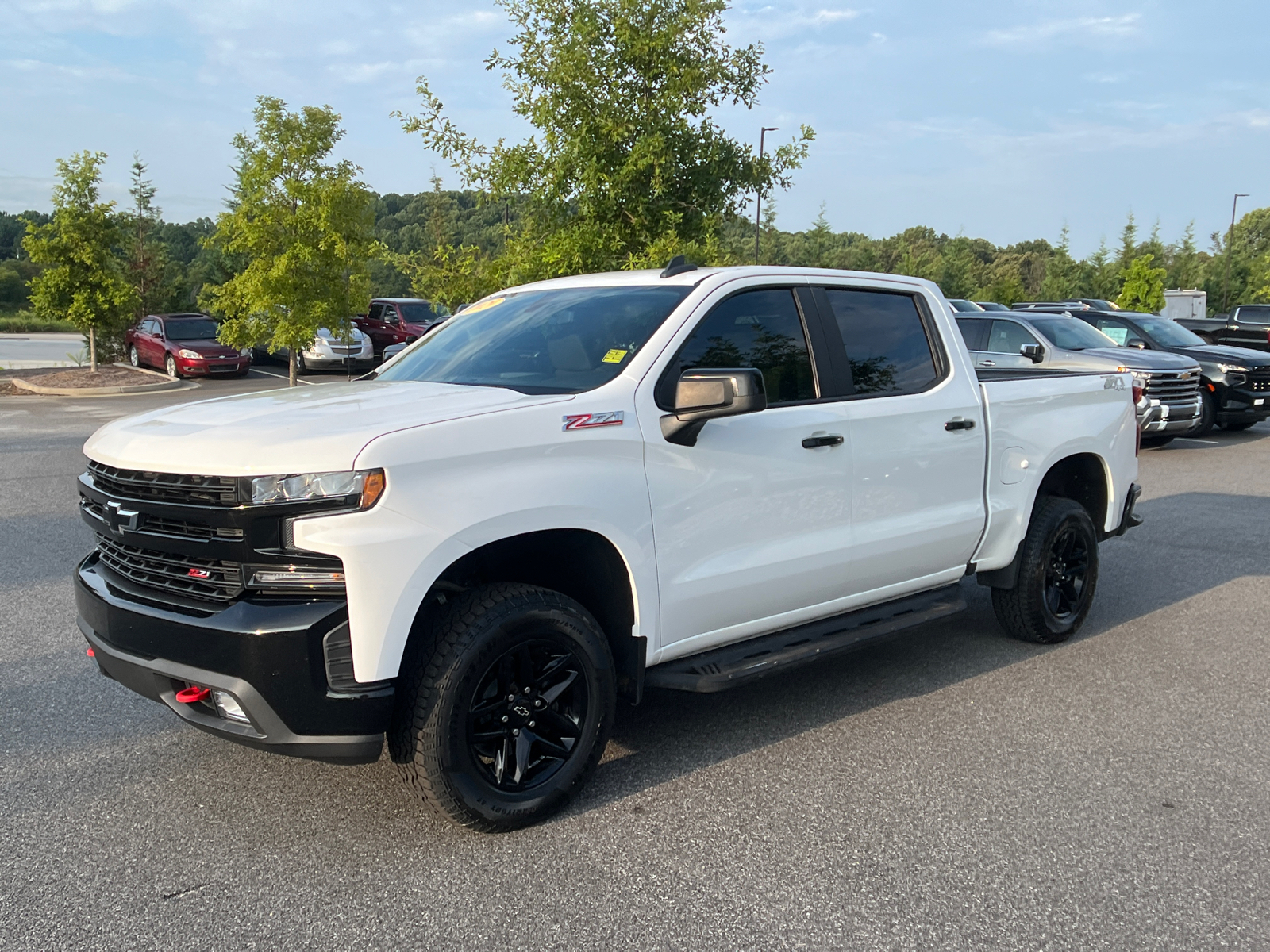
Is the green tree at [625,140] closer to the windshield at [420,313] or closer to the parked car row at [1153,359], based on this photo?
the parked car row at [1153,359]

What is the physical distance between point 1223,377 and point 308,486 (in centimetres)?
1598

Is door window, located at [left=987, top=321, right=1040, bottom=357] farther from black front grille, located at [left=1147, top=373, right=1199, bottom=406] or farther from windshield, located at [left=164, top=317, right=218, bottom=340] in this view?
windshield, located at [left=164, top=317, right=218, bottom=340]

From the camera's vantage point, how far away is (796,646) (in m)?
4.23

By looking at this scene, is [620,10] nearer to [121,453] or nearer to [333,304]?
[121,453]

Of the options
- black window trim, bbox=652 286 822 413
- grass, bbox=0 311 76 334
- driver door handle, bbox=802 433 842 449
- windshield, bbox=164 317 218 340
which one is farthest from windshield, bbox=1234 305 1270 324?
grass, bbox=0 311 76 334

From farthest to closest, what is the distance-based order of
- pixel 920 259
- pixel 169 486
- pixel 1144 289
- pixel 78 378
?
pixel 920 259 → pixel 1144 289 → pixel 78 378 → pixel 169 486

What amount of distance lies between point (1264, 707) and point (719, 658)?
263 cm

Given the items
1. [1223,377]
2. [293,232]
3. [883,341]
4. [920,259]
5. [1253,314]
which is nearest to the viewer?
[883,341]

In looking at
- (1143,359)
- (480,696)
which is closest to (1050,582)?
(480,696)

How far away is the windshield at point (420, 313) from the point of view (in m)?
27.7

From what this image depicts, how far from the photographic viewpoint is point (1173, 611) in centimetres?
→ 624

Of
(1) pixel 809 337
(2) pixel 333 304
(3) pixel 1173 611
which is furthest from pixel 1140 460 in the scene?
(2) pixel 333 304

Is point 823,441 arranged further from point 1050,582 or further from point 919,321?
point 1050,582

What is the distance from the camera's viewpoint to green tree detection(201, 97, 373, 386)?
785 inches
